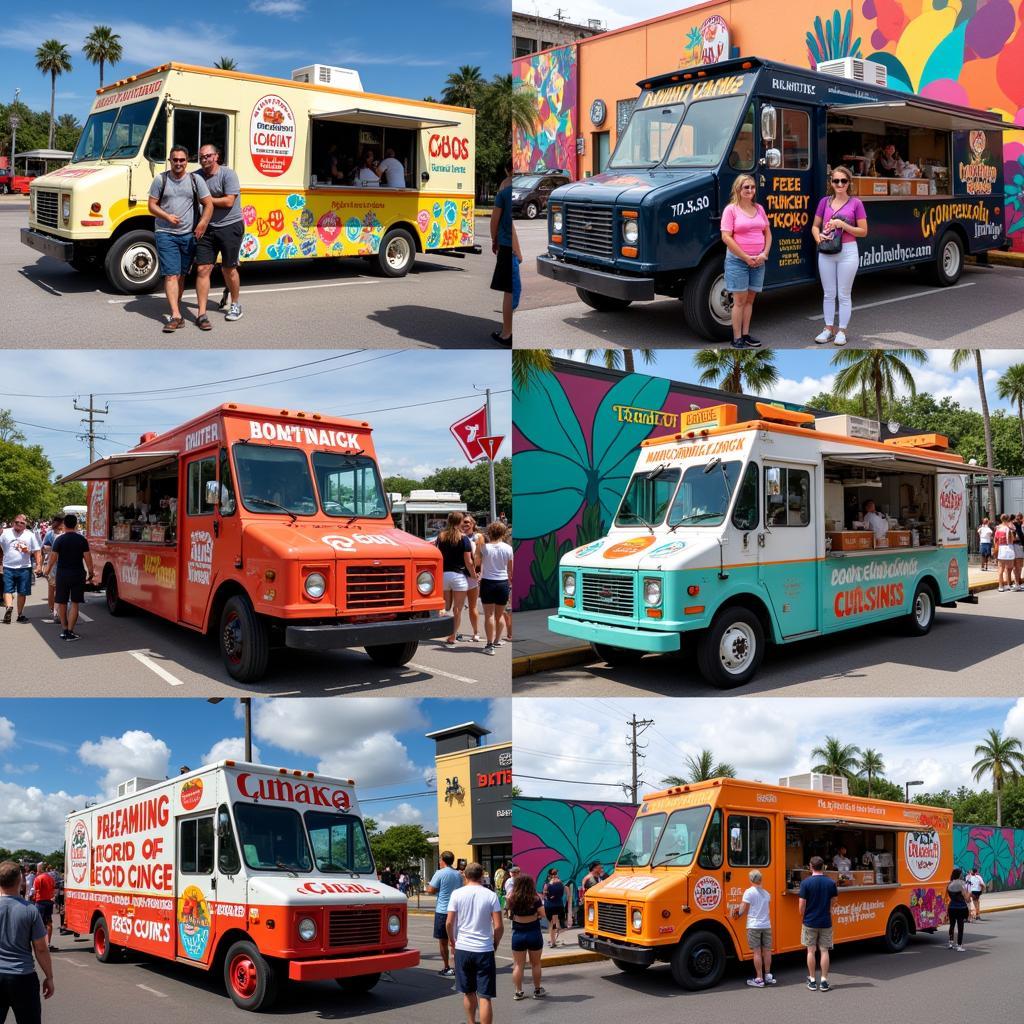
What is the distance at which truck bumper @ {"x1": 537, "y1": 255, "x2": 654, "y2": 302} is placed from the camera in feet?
35.3

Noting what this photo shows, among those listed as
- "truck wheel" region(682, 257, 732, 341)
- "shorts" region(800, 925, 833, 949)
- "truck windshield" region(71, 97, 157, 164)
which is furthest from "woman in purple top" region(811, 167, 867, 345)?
"truck windshield" region(71, 97, 157, 164)

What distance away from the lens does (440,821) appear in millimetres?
28766

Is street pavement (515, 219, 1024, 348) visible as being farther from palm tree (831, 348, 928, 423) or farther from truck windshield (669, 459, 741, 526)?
palm tree (831, 348, 928, 423)

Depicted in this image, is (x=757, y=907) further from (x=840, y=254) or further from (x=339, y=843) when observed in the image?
(x=840, y=254)

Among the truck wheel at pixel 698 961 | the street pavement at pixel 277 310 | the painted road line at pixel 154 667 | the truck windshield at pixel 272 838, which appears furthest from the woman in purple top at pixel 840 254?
the painted road line at pixel 154 667

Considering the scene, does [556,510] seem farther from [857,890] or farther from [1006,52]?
[1006,52]

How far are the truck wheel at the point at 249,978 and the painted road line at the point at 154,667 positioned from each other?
113 inches

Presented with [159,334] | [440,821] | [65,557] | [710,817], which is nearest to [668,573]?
[710,817]

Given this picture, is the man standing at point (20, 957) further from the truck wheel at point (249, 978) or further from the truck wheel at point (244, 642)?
the truck wheel at point (244, 642)

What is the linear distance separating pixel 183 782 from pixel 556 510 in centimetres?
822

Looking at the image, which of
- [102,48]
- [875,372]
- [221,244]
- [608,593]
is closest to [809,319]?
[608,593]

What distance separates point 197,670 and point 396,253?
8.92 metres

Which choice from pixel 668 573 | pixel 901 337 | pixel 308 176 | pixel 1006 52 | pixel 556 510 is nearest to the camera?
pixel 668 573

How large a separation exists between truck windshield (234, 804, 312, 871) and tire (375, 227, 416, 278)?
33.9ft
